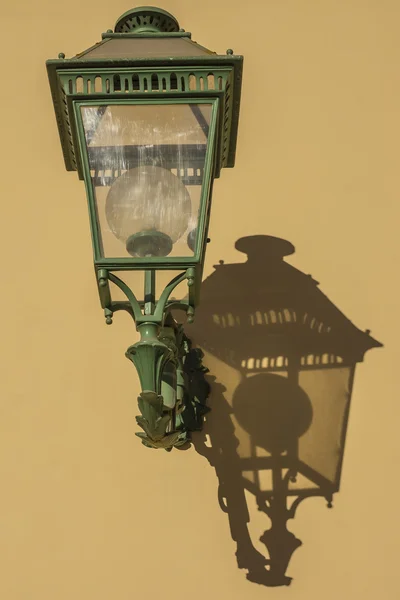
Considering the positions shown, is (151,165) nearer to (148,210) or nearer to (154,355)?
(148,210)

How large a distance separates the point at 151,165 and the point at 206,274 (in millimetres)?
637

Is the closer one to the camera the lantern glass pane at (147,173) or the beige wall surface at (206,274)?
the lantern glass pane at (147,173)

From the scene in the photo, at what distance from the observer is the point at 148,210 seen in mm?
1788

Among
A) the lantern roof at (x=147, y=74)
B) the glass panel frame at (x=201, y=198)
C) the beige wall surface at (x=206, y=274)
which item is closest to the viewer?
the glass panel frame at (x=201, y=198)

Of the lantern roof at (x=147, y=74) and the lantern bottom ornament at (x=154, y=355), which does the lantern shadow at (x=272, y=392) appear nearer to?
the lantern bottom ornament at (x=154, y=355)

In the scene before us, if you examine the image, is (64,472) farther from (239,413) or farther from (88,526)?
(239,413)

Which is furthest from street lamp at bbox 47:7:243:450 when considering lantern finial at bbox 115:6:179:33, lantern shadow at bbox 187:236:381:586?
lantern shadow at bbox 187:236:381:586

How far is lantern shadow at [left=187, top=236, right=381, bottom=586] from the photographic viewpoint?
6.93ft

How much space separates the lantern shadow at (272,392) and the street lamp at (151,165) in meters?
0.27

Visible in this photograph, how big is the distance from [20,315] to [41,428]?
0.33m

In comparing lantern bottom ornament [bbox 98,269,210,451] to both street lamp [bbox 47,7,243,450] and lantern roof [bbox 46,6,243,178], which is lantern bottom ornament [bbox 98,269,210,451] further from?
lantern roof [bbox 46,6,243,178]

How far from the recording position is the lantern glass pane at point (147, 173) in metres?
1.78

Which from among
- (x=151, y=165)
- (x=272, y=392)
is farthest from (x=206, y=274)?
(x=151, y=165)

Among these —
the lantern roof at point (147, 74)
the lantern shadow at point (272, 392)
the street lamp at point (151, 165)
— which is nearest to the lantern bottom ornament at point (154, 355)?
the street lamp at point (151, 165)
